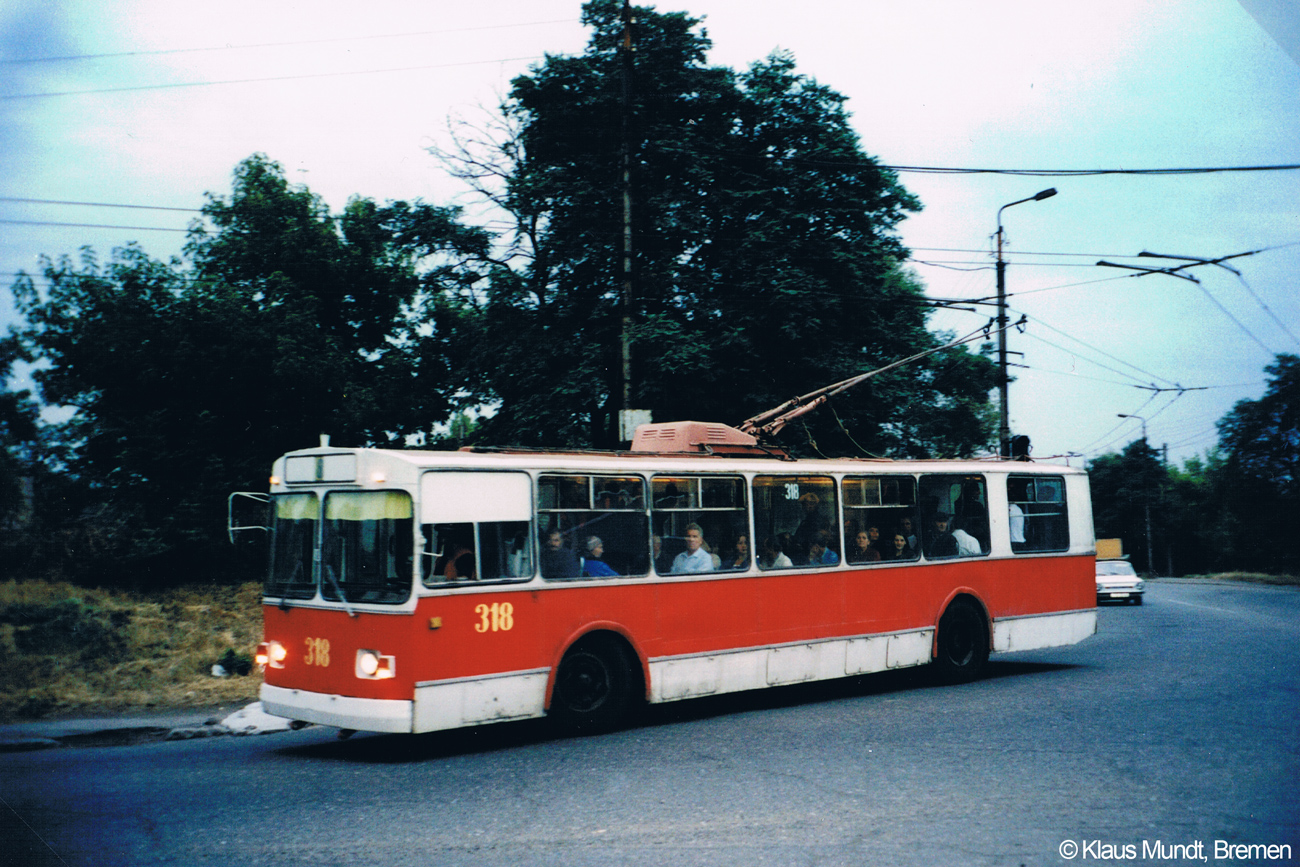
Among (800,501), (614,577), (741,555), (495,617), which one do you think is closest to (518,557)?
(495,617)

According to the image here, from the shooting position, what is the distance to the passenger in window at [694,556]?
1067 centimetres

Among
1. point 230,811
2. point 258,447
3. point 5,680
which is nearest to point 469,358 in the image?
point 258,447

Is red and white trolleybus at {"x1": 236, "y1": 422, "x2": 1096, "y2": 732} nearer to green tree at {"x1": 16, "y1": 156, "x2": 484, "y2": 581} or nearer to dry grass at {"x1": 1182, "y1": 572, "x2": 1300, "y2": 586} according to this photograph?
green tree at {"x1": 16, "y1": 156, "x2": 484, "y2": 581}

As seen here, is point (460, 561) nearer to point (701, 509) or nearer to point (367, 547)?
point (367, 547)

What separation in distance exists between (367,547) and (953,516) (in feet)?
24.9

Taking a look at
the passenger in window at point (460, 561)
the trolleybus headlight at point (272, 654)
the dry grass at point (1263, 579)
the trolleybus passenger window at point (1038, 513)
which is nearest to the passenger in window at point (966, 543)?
the trolleybus passenger window at point (1038, 513)

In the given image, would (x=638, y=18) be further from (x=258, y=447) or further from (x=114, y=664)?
(x=114, y=664)

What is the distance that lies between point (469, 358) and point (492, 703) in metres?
17.0

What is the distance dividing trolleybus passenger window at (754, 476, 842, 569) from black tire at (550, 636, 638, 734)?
210 centimetres

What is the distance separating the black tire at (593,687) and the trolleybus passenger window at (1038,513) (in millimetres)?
6377

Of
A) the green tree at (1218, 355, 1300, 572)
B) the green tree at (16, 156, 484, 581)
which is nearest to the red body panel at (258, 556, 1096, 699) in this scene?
the green tree at (16, 156, 484, 581)

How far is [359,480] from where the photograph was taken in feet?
29.3

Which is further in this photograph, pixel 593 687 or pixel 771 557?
pixel 771 557

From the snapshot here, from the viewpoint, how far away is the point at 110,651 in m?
14.6
